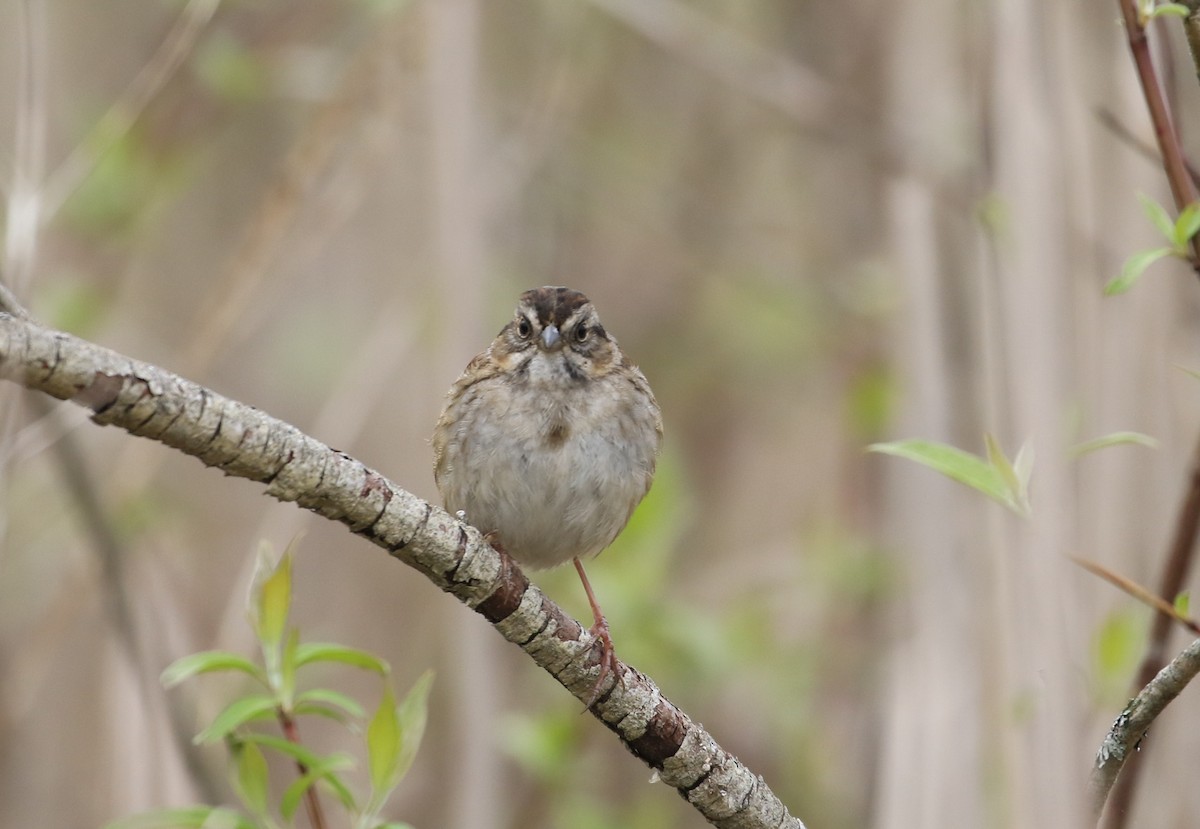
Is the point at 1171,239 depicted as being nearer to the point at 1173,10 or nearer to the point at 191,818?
the point at 1173,10

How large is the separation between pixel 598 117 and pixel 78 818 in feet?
11.1

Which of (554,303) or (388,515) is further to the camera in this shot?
(554,303)

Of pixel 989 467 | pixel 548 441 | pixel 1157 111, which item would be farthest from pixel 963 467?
pixel 548 441

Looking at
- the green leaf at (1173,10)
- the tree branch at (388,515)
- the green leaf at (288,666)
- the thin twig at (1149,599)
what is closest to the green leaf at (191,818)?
the green leaf at (288,666)

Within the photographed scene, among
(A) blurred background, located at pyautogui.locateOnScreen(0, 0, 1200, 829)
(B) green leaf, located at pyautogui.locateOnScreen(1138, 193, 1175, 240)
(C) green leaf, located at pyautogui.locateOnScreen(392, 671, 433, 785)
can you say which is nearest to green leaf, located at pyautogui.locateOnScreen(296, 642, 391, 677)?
(C) green leaf, located at pyautogui.locateOnScreen(392, 671, 433, 785)

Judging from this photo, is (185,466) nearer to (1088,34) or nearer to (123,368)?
(1088,34)

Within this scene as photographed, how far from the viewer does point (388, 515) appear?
1.76 metres

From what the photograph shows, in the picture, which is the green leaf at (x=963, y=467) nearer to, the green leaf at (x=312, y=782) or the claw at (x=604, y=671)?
the claw at (x=604, y=671)

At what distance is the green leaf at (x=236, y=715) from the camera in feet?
6.36

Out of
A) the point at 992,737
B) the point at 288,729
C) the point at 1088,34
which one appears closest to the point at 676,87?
the point at 1088,34

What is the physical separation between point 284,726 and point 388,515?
24.6 inches

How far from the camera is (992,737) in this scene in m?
3.95

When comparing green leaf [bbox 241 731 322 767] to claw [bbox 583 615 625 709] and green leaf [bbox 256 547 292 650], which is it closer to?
green leaf [bbox 256 547 292 650]

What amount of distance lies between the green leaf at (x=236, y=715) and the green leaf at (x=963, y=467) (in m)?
0.97
